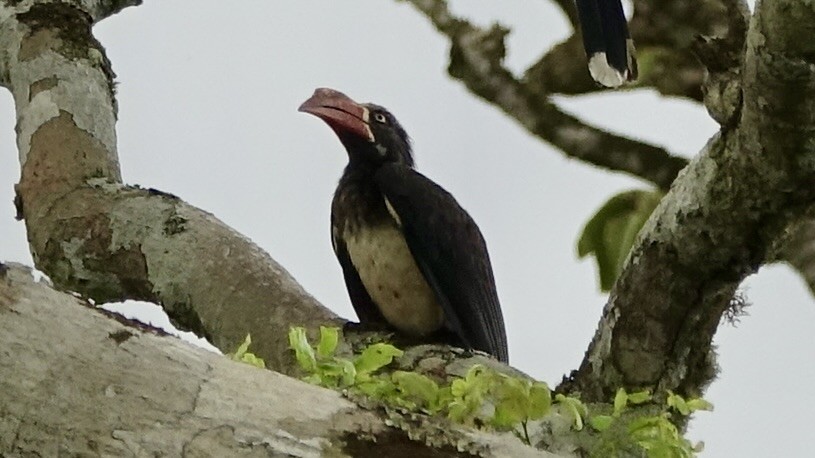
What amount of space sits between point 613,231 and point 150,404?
7.78ft

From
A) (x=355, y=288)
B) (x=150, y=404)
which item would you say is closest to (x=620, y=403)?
(x=150, y=404)

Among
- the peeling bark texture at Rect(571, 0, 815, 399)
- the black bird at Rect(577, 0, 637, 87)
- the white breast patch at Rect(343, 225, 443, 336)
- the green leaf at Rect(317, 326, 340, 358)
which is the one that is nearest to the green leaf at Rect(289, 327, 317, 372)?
the green leaf at Rect(317, 326, 340, 358)

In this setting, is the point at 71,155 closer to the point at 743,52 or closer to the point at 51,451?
the point at 743,52

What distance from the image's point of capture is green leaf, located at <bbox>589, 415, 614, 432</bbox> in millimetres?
2059

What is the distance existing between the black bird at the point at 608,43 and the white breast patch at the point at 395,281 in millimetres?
987

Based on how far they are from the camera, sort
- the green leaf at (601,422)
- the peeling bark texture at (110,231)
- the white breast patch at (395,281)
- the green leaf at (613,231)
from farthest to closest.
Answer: the white breast patch at (395,281), the green leaf at (613,231), the peeling bark texture at (110,231), the green leaf at (601,422)

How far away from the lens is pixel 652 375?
2.63 metres

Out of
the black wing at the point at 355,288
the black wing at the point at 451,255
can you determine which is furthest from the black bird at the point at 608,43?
the black wing at the point at 355,288

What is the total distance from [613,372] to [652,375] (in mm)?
76

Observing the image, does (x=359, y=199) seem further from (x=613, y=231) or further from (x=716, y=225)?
A: (x=716, y=225)

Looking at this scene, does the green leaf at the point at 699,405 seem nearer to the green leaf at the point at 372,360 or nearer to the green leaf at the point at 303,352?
the green leaf at the point at 372,360

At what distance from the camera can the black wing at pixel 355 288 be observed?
4066 millimetres

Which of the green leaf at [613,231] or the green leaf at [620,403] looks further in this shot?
the green leaf at [613,231]

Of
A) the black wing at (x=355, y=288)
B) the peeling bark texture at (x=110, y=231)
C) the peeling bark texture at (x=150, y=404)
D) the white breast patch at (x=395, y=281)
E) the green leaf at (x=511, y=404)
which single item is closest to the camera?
the peeling bark texture at (x=150, y=404)
